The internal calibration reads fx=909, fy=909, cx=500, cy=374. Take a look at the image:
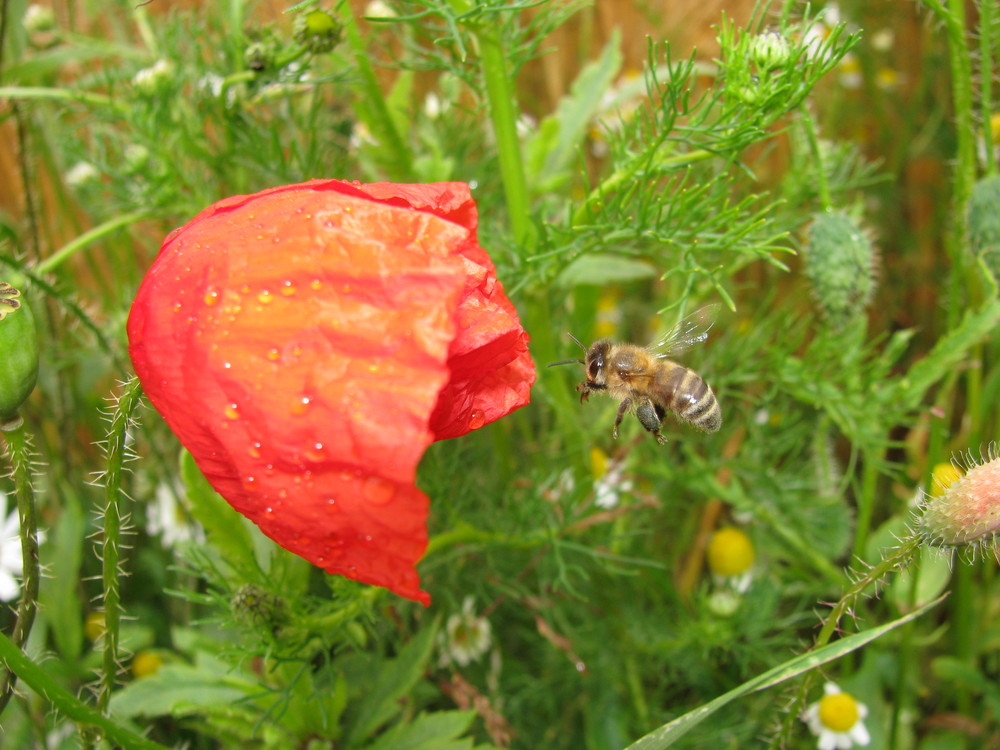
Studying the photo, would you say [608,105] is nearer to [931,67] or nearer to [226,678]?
[931,67]

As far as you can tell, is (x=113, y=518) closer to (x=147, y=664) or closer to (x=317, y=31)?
(x=317, y=31)

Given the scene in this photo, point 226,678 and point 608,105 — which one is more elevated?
point 608,105

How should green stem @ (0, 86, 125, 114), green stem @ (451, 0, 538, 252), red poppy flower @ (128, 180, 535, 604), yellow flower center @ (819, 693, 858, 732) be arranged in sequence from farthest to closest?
1. yellow flower center @ (819, 693, 858, 732)
2. green stem @ (0, 86, 125, 114)
3. green stem @ (451, 0, 538, 252)
4. red poppy flower @ (128, 180, 535, 604)

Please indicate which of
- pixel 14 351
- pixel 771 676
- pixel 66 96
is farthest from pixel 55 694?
pixel 66 96

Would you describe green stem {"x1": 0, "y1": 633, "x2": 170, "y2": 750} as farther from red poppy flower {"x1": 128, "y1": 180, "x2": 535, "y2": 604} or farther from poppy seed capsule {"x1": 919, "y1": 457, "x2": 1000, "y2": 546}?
poppy seed capsule {"x1": 919, "y1": 457, "x2": 1000, "y2": 546}

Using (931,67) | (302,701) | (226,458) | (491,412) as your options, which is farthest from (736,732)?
(931,67)

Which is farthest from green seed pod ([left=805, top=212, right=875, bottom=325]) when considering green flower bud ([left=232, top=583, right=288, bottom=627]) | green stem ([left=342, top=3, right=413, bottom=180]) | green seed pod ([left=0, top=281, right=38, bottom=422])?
green seed pod ([left=0, top=281, right=38, bottom=422])
